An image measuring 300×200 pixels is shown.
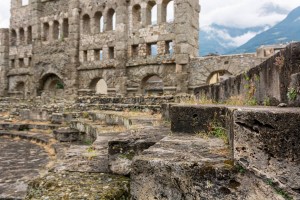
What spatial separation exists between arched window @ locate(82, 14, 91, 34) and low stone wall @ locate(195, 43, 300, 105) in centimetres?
1875

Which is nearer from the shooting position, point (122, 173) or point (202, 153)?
point (202, 153)

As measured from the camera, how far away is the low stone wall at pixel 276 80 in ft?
7.64

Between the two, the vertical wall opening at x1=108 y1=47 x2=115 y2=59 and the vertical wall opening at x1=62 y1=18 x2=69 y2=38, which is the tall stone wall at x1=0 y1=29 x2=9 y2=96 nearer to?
the vertical wall opening at x1=62 y1=18 x2=69 y2=38

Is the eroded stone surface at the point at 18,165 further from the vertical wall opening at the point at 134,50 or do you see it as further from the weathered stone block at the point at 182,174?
the vertical wall opening at the point at 134,50

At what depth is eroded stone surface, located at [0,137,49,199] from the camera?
4.29 meters

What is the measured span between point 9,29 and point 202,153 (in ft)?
92.4

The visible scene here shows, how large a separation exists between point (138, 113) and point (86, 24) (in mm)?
14883

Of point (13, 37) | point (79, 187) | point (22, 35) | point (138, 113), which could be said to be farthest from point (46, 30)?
point (79, 187)

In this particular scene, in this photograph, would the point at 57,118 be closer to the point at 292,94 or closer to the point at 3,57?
the point at 292,94

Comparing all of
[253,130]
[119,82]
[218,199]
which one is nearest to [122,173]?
[218,199]

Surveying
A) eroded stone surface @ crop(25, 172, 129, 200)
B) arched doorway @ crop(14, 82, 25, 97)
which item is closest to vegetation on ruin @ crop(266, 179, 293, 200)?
eroded stone surface @ crop(25, 172, 129, 200)

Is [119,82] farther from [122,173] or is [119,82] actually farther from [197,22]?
[122,173]

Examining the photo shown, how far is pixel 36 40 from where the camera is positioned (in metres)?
23.9

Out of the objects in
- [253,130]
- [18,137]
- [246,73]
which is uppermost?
[246,73]
